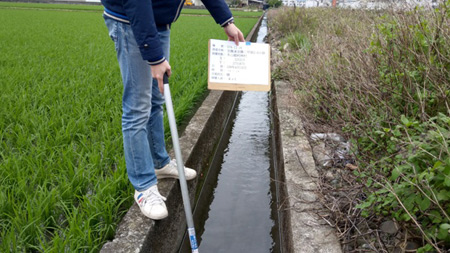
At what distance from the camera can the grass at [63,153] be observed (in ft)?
5.12

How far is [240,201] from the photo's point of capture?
2.56 m

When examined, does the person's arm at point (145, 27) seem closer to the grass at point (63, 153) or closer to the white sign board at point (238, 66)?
the white sign board at point (238, 66)

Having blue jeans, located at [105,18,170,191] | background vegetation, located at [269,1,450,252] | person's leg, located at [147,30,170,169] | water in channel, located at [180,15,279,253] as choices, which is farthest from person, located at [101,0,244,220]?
background vegetation, located at [269,1,450,252]

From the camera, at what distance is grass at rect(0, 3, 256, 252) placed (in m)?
1.56

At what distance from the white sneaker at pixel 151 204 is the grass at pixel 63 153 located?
0.40 ft

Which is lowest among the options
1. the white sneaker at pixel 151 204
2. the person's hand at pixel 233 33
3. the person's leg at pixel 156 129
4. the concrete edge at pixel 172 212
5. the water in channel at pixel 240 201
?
the water in channel at pixel 240 201

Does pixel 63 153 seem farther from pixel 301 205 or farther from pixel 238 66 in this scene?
pixel 301 205

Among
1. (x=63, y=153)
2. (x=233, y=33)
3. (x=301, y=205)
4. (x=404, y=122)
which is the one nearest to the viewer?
(x=404, y=122)

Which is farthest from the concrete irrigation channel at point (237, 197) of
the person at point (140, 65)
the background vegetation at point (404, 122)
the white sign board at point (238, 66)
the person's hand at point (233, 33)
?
the person's hand at point (233, 33)

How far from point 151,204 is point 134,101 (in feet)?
1.69

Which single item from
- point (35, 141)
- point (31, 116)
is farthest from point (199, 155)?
point (31, 116)

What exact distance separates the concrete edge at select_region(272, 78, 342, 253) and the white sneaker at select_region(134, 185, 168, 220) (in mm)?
650

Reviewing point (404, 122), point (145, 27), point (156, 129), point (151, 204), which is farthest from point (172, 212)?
point (404, 122)

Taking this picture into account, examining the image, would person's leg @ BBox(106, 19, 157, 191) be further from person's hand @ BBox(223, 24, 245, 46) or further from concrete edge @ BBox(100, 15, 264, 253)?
person's hand @ BBox(223, 24, 245, 46)
